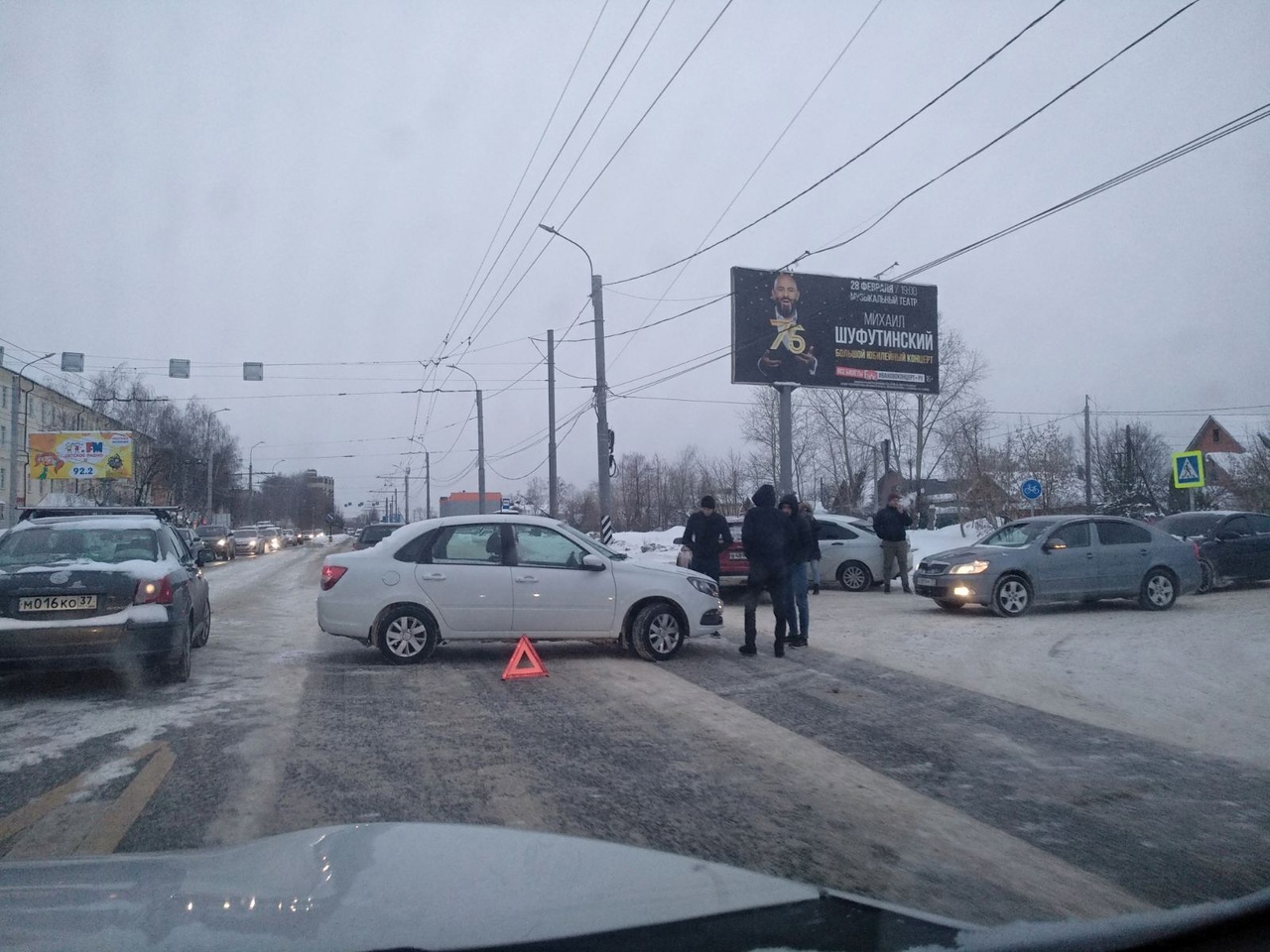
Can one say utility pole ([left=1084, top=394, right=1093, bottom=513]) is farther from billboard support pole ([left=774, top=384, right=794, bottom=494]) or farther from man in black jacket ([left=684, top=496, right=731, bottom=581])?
man in black jacket ([left=684, top=496, right=731, bottom=581])

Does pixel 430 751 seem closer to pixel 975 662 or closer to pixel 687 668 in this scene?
pixel 687 668

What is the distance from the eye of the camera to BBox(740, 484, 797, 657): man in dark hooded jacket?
34.6 ft

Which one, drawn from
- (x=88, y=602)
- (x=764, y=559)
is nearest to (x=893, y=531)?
(x=764, y=559)

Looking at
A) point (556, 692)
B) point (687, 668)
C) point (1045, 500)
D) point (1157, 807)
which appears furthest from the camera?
point (1045, 500)

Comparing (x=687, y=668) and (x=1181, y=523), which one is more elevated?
(x=1181, y=523)

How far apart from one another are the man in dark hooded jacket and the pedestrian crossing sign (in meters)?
17.3

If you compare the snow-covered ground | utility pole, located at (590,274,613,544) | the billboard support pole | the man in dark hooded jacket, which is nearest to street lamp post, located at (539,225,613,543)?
utility pole, located at (590,274,613,544)

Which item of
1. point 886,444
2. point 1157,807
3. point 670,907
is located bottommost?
point 1157,807

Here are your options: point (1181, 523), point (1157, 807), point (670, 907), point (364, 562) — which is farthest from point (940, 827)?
point (1181, 523)

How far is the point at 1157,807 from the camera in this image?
521 cm

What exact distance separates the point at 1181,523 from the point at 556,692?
50.5 feet

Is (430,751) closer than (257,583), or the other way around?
(430,751)

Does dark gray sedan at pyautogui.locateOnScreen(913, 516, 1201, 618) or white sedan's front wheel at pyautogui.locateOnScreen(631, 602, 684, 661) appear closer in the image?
white sedan's front wheel at pyautogui.locateOnScreen(631, 602, 684, 661)

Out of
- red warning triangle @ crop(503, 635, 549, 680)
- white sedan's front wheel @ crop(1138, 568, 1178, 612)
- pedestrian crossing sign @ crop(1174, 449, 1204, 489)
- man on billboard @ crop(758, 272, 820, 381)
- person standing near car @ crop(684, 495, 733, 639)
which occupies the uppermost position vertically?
man on billboard @ crop(758, 272, 820, 381)
